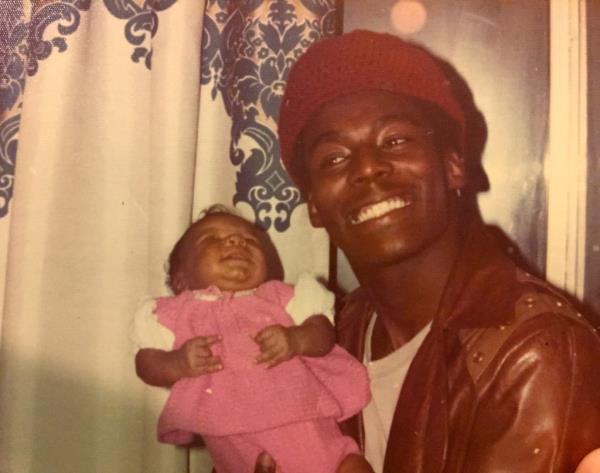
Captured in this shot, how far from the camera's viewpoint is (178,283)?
81 centimetres

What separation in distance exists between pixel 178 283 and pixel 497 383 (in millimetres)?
353

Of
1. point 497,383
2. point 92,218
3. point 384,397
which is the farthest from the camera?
point 92,218

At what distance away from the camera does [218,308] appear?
0.77m

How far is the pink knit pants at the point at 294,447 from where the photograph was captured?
71cm

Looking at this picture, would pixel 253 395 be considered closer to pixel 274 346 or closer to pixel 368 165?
pixel 274 346

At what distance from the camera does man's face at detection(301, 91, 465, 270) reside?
74 cm

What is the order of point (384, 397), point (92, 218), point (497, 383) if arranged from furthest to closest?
point (92, 218), point (384, 397), point (497, 383)

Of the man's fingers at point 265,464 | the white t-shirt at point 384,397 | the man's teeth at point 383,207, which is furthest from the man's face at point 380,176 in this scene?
the man's fingers at point 265,464

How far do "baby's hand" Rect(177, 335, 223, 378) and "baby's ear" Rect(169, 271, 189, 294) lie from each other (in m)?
0.09

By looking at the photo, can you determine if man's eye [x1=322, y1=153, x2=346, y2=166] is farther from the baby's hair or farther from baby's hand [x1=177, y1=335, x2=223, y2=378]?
baby's hand [x1=177, y1=335, x2=223, y2=378]

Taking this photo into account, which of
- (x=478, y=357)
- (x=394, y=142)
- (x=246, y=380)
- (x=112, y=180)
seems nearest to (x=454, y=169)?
(x=394, y=142)

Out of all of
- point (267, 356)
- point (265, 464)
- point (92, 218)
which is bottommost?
point (265, 464)

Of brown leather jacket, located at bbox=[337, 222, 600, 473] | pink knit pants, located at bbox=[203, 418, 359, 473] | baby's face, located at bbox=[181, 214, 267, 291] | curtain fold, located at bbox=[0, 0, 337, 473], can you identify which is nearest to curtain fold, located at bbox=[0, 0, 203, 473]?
curtain fold, located at bbox=[0, 0, 337, 473]

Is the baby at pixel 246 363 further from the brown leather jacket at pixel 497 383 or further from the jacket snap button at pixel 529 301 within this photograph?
the jacket snap button at pixel 529 301
